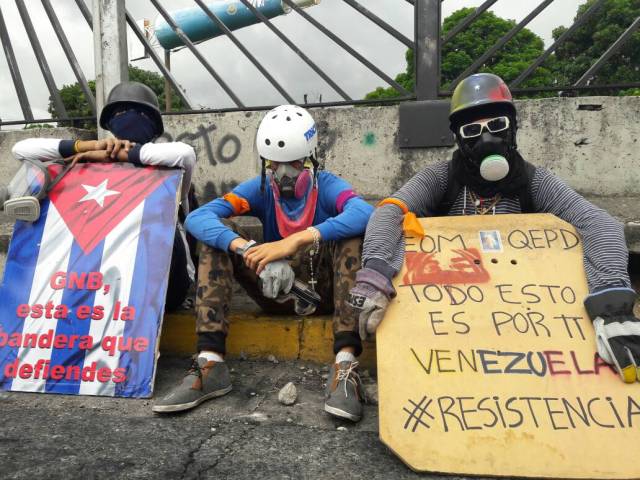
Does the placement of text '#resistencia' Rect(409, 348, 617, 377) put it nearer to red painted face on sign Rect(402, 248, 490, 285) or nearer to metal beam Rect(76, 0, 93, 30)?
red painted face on sign Rect(402, 248, 490, 285)

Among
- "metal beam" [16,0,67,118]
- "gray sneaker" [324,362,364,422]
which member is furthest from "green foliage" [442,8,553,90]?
"gray sneaker" [324,362,364,422]

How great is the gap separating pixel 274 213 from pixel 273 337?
0.63 metres

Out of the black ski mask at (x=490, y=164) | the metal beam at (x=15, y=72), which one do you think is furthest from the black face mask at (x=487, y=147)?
the metal beam at (x=15, y=72)

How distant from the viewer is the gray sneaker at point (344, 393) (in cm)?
195

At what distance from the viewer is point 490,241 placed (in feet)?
6.88

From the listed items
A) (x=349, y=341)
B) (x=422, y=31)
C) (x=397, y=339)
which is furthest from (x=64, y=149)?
(x=422, y=31)

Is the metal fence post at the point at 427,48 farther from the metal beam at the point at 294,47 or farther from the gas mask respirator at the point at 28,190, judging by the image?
the gas mask respirator at the point at 28,190

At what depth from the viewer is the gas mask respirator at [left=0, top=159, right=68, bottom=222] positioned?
2.50 m

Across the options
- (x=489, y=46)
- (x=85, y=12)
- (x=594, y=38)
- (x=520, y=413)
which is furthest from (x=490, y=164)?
(x=489, y=46)

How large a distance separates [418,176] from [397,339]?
2.75 feet

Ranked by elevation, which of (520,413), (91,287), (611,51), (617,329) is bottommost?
(520,413)

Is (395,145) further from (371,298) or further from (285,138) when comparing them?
(371,298)

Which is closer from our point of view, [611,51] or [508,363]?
[508,363]

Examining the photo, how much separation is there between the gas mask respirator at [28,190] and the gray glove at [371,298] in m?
1.64
